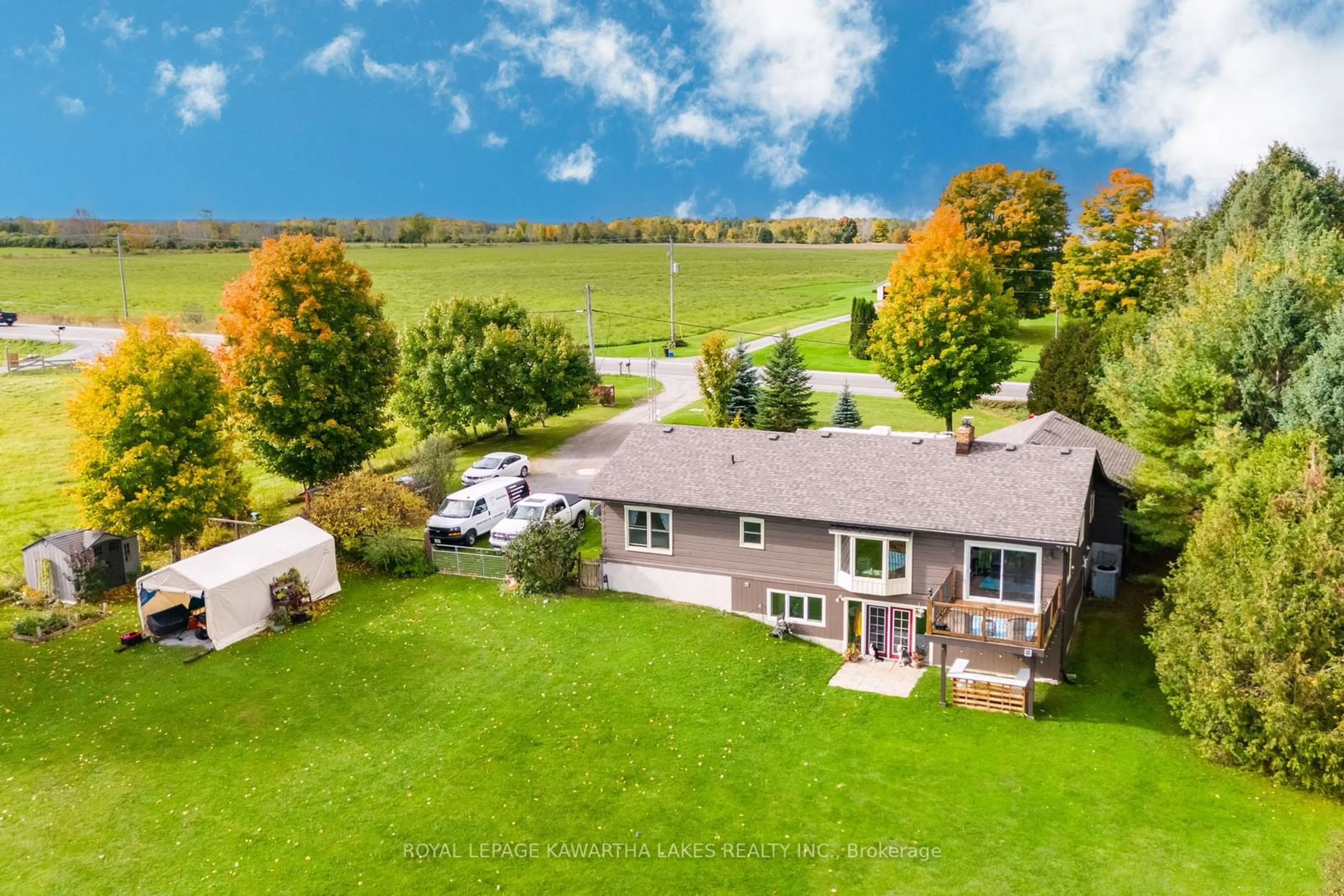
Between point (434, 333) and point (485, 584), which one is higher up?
point (434, 333)

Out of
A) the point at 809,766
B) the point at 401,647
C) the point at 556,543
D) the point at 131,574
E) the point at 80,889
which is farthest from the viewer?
the point at 131,574

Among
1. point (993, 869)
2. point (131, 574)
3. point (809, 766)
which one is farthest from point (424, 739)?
point (131, 574)

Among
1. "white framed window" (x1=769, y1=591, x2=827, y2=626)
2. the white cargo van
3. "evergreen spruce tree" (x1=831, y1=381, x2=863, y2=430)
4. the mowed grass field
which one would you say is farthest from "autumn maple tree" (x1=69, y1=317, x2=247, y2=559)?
the mowed grass field

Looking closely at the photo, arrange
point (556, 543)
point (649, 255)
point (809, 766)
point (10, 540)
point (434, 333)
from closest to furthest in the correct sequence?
1. point (809, 766)
2. point (556, 543)
3. point (10, 540)
4. point (434, 333)
5. point (649, 255)

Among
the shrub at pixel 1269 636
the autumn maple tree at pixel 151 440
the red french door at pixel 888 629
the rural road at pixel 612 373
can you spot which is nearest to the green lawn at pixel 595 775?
the shrub at pixel 1269 636

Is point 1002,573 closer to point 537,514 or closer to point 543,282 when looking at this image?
point 537,514

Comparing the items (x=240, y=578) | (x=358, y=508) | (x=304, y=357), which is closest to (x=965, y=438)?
(x=358, y=508)

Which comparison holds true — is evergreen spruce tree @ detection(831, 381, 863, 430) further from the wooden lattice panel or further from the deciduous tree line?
the wooden lattice panel

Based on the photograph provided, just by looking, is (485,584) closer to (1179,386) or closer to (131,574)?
(131,574)
